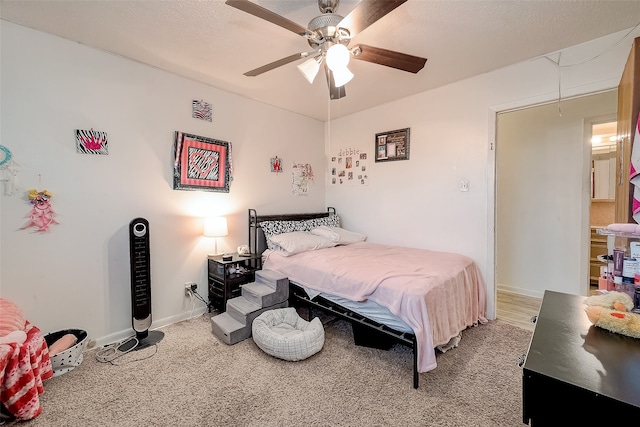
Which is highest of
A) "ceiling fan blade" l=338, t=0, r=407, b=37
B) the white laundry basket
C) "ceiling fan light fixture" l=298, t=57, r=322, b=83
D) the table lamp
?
"ceiling fan blade" l=338, t=0, r=407, b=37

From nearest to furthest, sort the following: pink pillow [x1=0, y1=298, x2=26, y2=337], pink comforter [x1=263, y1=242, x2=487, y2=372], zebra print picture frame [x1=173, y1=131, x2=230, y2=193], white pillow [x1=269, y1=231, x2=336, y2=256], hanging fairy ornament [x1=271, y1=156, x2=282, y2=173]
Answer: pink pillow [x1=0, y1=298, x2=26, y2=337] → pink comforter [x1=263, y1=242, x2=487, y2=372] → zebra print picture frame [x1=173, y1=131, x2=230, y2=193] → white pillow [x1=269, y1=231, x2=336, y2=256] → hanging fairy ornament [x1=271, y1=156, x2=282, y2=173]

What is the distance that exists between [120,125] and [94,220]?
87 centimetres

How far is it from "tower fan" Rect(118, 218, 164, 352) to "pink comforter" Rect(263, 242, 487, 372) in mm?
1194

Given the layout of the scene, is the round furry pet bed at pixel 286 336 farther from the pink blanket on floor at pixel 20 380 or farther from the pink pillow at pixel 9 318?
the pink pillow at pixel 9 318

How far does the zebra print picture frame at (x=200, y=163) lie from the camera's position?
2781 millimetres

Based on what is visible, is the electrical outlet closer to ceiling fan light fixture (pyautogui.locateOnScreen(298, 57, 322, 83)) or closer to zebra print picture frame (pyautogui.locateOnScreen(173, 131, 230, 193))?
zebra print picture frame (pyautogui.locateOnScreen(173, 131, 230, 193))

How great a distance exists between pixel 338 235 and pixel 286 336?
161 cm

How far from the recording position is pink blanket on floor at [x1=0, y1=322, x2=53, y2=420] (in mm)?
1513

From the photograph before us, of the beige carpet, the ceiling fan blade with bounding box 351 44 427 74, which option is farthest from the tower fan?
the ceiling fan blade with bounding box 351 44 427 74

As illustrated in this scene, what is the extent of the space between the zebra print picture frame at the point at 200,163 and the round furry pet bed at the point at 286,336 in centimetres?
154

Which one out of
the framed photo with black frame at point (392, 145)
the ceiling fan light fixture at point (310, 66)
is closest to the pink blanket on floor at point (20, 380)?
the ceiling fan light fixture at point (310, 66)

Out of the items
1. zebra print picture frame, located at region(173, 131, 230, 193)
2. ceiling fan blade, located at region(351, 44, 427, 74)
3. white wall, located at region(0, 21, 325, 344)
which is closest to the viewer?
ceiling fan blade, located at region(351, 44, 427, 74)

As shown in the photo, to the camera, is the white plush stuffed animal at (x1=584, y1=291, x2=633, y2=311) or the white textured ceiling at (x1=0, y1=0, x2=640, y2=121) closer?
the white plush stuffed animal at (x1=584, y1=291, x2=633, y2=311)

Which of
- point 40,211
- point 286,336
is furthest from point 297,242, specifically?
point 40,211
